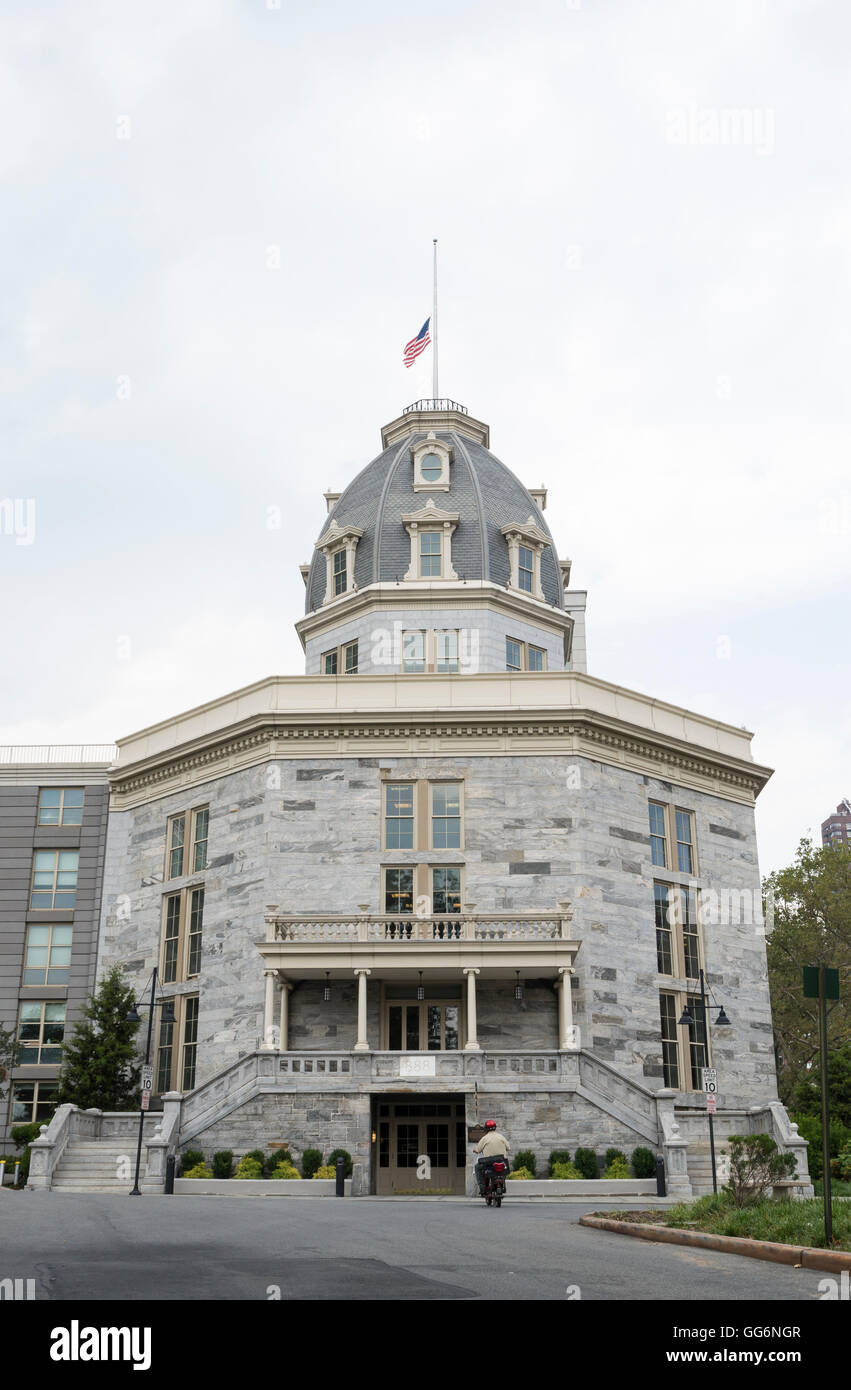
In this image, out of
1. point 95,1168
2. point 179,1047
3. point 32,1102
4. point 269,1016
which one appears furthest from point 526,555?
point 95,1168

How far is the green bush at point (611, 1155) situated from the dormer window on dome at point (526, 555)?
22626mm

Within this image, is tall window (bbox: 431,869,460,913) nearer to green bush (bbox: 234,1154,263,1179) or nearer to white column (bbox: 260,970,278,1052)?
white column (bbox: 260,970,278,1052)

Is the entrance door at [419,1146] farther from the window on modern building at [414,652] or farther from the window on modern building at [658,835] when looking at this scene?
the window on modern building at [414,652]

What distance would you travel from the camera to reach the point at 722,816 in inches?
1673

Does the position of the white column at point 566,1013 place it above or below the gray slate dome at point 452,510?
below

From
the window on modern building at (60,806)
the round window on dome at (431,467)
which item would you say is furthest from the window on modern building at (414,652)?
the window on modern building at (60,806)

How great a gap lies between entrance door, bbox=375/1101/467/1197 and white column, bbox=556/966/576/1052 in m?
3.20

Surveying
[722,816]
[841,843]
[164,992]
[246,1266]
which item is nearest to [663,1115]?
[722,816]

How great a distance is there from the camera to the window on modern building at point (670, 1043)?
37719 mm

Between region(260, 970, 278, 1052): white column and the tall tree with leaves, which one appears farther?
the tall tree with leaves

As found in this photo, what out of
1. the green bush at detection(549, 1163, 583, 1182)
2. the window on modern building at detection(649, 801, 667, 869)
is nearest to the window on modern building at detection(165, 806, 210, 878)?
the window on modern building at detection(649, 801, 667, 869)

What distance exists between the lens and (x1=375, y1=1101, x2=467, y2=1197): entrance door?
33406 mm

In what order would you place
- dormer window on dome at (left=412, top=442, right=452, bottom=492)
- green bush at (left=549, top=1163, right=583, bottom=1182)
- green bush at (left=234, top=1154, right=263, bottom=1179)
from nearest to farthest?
green bush at (left=549, top=1163, right=583, bottom=1182)
green bush at (left=234, top=1154, right=263, bottom=1179)
dormer window on dome at (left=412, top=442, right=452, bottom=492)
